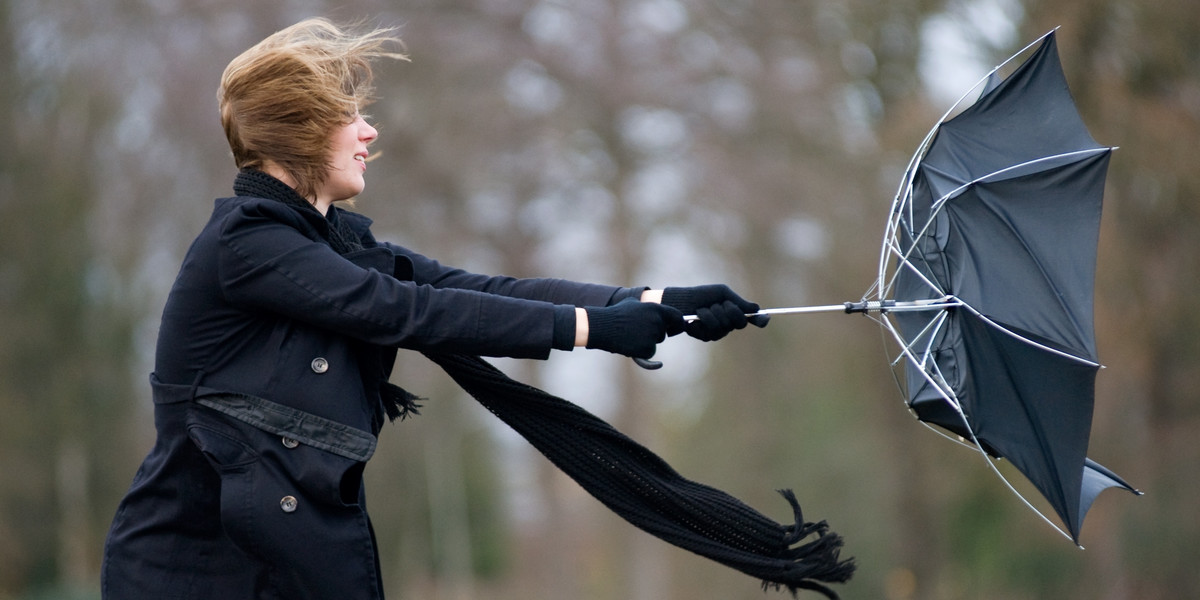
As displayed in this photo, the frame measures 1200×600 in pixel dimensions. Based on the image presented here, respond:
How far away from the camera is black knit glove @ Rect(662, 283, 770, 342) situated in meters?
2.88

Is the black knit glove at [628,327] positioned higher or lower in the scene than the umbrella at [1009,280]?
lower

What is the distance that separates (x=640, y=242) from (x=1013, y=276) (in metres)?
11.2

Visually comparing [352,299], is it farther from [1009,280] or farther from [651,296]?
[1009,280]

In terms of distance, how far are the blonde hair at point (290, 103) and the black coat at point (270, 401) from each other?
130 millimetres

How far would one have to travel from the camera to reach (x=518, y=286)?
320 cm

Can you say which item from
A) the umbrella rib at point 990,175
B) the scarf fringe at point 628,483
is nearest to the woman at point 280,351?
the scarf fringe at point 628,483

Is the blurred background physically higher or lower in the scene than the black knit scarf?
higher

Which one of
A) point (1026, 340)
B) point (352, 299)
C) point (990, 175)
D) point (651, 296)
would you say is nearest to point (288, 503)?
point (352, 299)

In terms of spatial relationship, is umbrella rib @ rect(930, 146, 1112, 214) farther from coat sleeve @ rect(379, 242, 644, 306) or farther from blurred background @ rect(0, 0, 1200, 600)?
blurred background @ rect(0, 0, 1200, 600)

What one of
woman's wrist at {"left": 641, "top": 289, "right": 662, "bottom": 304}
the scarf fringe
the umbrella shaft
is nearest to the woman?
woman's wrist at {"left": 641, "top": 289, "right": 662, "bottom": 304}

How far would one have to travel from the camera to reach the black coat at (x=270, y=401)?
7.93 ft

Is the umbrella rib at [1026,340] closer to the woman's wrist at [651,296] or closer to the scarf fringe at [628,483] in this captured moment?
the scarf fringe at [628,483]

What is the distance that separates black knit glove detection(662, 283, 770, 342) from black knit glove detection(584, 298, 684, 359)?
0.19m

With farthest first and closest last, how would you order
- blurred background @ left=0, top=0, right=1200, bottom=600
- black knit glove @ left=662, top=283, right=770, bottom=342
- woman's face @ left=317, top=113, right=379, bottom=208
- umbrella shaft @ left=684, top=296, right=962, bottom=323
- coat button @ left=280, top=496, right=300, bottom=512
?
blurred background @ left=0, top=0, right=1200, bottom=600 → umbrella shaft @ left=684, top=296, right=962, bottom=323 → black knit glove @ left=662, top=283, right=770, bottom=342 → woman's face @ left=317, top=113, right=379, bottom=208 → coat button @ left=280, top=496, right=300, bottom=512
